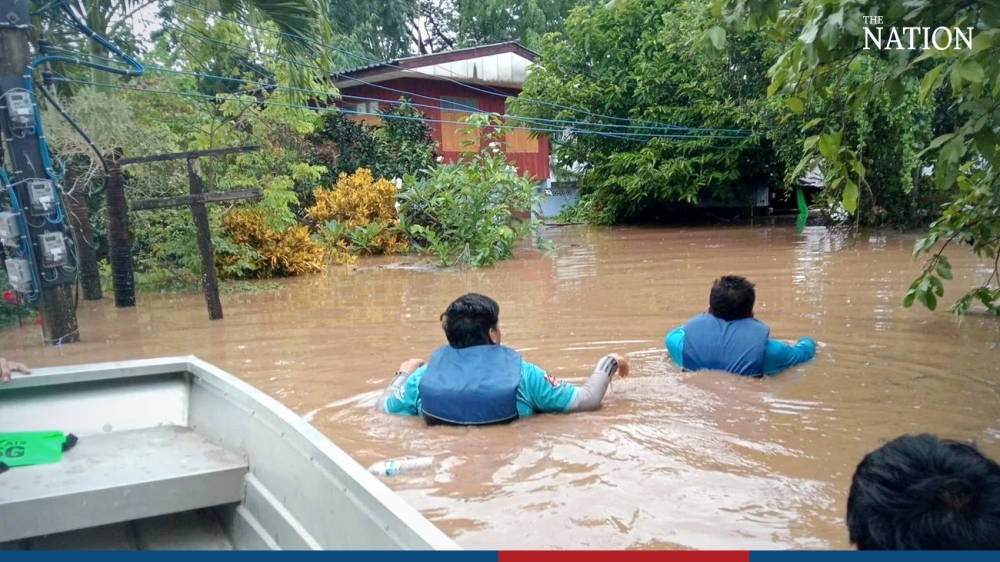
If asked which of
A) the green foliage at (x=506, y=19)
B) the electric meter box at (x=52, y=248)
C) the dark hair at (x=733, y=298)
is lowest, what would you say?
the dark hair at (x=733, y=298)

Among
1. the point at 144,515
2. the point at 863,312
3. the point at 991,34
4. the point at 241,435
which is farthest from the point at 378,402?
the point at 863,312

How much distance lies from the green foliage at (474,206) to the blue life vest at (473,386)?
10.00 m

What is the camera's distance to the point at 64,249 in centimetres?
809

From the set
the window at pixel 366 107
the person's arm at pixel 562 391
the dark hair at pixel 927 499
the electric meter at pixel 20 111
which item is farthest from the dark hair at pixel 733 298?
the window at pixel 366 107

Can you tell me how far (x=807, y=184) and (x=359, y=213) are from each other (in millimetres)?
13486

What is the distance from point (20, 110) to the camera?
775 centimetres

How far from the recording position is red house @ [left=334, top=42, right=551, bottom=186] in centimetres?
2177

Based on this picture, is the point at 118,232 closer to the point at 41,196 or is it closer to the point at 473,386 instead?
the point at 41,196

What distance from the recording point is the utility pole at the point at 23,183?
25.4ft

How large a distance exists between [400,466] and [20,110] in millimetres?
5561

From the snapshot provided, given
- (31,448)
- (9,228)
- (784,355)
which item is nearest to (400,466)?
(31,448)

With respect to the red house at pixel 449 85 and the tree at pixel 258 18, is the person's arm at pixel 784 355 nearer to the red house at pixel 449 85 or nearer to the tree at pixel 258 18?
the tree at pixel 258 18

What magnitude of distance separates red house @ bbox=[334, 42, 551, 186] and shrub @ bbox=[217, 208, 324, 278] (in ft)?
22.0

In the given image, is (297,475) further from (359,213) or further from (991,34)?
(359,213)
